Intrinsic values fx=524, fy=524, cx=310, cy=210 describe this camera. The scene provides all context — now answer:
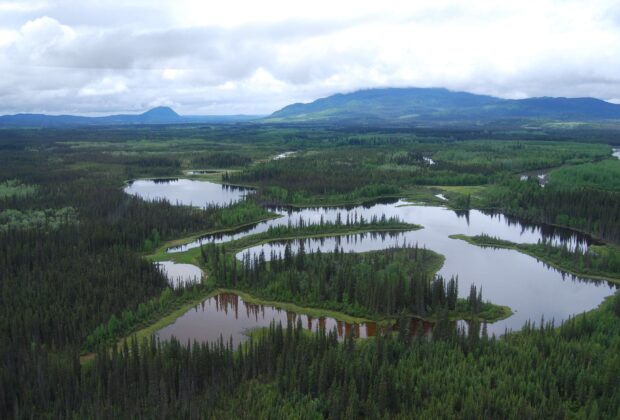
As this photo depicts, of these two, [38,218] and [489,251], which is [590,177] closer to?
[489,251]

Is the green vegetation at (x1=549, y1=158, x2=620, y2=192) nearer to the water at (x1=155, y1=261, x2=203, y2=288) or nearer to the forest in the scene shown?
the forest

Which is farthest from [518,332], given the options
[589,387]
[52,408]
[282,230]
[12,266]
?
[12,266]

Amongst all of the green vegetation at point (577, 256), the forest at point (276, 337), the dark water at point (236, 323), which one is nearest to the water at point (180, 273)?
the forest at point (276, 337)

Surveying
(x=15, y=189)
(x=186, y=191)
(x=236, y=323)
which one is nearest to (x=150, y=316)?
(x=236, y=323)

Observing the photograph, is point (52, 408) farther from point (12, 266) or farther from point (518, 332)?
point (518, 332)

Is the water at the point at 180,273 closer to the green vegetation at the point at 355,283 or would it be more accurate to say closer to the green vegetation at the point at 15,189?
the green vegetation at the point at 355,283

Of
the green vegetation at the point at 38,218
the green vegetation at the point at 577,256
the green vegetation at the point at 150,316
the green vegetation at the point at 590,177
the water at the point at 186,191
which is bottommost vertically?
the green vegetation at the point at 150,316

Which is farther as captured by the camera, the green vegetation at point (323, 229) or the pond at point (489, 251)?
the green vegetation at point (323, 229)

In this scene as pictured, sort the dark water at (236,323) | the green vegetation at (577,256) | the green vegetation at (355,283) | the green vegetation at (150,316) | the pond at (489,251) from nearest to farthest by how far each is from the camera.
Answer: the green vegetation at (150,316) → the dark water at (236,323) → the green vegetation at (355,283) → the pond at (489,251) → the green vegetation at (577,256)
